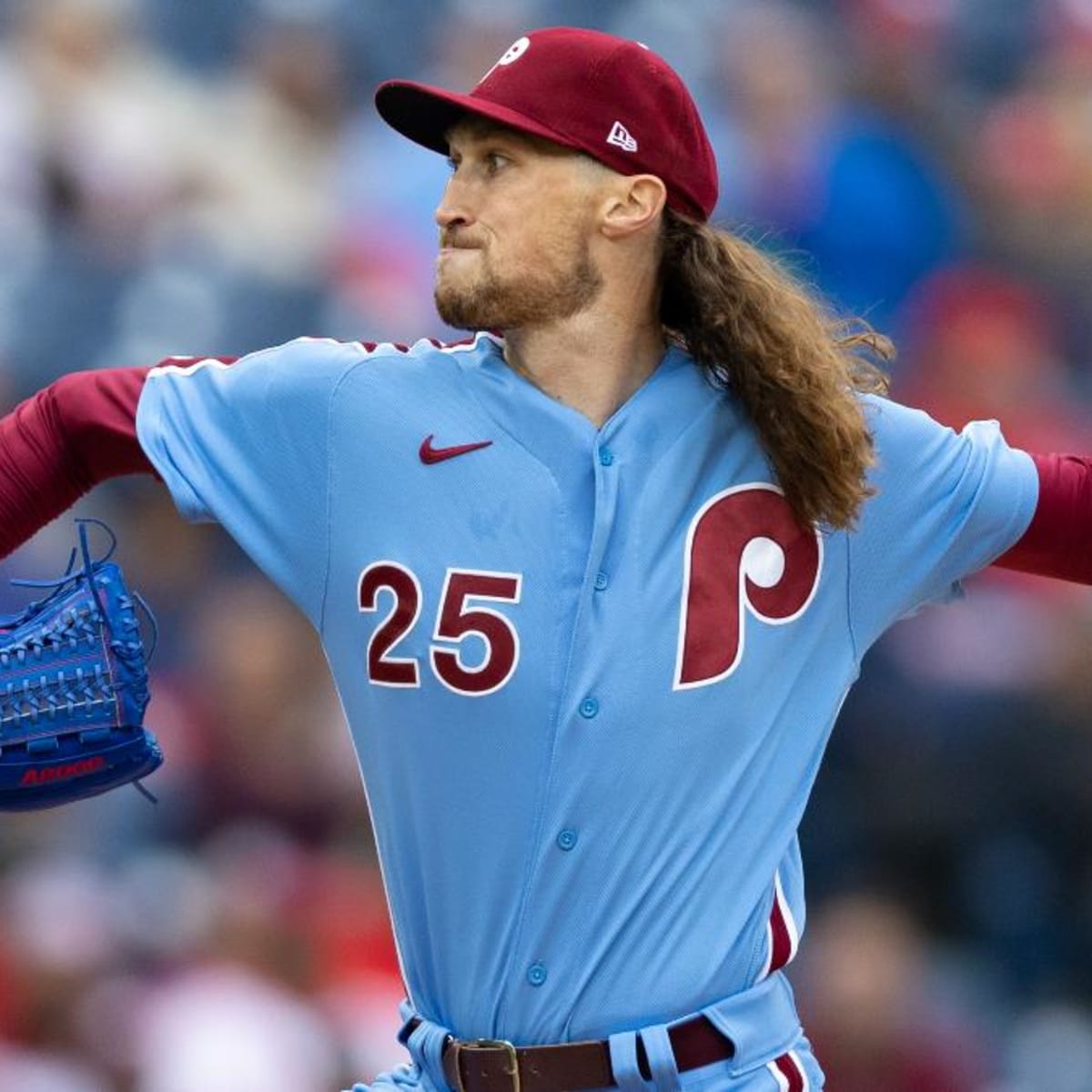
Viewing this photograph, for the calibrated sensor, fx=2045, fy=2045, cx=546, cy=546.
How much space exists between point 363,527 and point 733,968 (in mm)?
722

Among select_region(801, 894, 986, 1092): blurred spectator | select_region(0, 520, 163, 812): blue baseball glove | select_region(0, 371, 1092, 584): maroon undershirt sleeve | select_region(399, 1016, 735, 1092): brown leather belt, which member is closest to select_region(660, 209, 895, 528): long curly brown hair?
select_region(0, 371, 1092, 584): maroon undershirt sleeve

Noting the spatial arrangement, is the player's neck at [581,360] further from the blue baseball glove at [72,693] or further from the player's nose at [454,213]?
the blue baseball glove at [72,693]

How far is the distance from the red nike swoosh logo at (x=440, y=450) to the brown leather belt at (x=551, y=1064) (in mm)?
726

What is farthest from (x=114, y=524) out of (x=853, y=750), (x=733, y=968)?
(x=733, y=968)

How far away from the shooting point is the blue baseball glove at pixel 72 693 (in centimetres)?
262

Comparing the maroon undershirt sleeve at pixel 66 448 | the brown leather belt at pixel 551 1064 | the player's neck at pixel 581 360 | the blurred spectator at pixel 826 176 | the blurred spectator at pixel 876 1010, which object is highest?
the blurred spectator at pixel 826 176

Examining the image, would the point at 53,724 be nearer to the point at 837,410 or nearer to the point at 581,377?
the point at 581,377

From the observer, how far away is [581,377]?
270cm

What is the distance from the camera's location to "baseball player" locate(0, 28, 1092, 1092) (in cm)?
251

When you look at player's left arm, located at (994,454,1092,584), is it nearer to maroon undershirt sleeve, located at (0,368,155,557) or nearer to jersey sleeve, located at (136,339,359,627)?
jersey sleeve, located at (136,339,359,627)

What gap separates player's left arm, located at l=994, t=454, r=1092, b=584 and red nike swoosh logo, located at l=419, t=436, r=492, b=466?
2.49ft

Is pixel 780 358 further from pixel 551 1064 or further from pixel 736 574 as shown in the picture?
pixel 551 1064

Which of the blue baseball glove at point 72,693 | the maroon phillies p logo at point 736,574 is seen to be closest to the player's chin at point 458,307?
the maroon phillies p logo at point 736,574

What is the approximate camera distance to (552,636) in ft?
8.32
